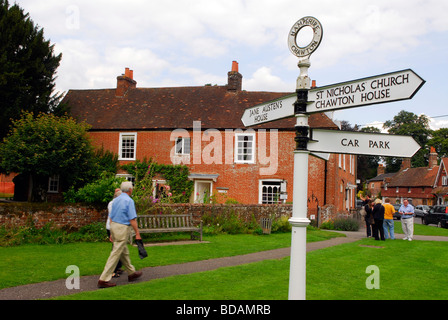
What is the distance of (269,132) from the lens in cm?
2377

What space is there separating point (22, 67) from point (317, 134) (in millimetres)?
21779

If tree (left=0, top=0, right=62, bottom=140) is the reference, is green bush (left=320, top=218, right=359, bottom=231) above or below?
below

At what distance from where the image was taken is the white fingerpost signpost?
3.63m

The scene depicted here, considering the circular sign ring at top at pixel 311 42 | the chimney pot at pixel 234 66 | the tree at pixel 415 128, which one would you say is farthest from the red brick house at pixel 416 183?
the circular sign ring at top at pixel 311 42

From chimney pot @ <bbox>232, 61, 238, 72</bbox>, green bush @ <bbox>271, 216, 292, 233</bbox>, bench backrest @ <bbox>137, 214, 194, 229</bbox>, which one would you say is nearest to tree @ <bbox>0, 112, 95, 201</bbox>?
bench backrest @ <bbox>137, 214, 194, 229</bbox>

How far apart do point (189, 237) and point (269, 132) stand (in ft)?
37.3

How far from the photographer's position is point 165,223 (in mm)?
14102

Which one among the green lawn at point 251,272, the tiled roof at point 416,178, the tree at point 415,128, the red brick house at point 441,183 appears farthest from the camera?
the tree at point 415,128

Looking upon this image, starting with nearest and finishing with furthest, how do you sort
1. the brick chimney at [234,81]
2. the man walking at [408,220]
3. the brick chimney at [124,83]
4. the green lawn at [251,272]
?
the green lawn at [251,272] < the man walking at [408,220] < the brick chimney at [234,81] < the brick chimney at [124,83]

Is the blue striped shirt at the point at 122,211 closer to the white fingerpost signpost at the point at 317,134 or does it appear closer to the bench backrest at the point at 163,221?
the white fingerpost signpost at the point at 317,134

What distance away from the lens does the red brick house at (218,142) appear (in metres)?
23.3

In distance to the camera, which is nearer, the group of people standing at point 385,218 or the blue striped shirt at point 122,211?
the blue striped shirt at point 122,211

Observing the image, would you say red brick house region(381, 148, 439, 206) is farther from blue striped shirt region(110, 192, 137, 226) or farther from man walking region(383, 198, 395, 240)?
blue striped shirt region(110, 192, 137, 226)

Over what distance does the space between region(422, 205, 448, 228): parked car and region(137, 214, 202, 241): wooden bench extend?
71.5ft
